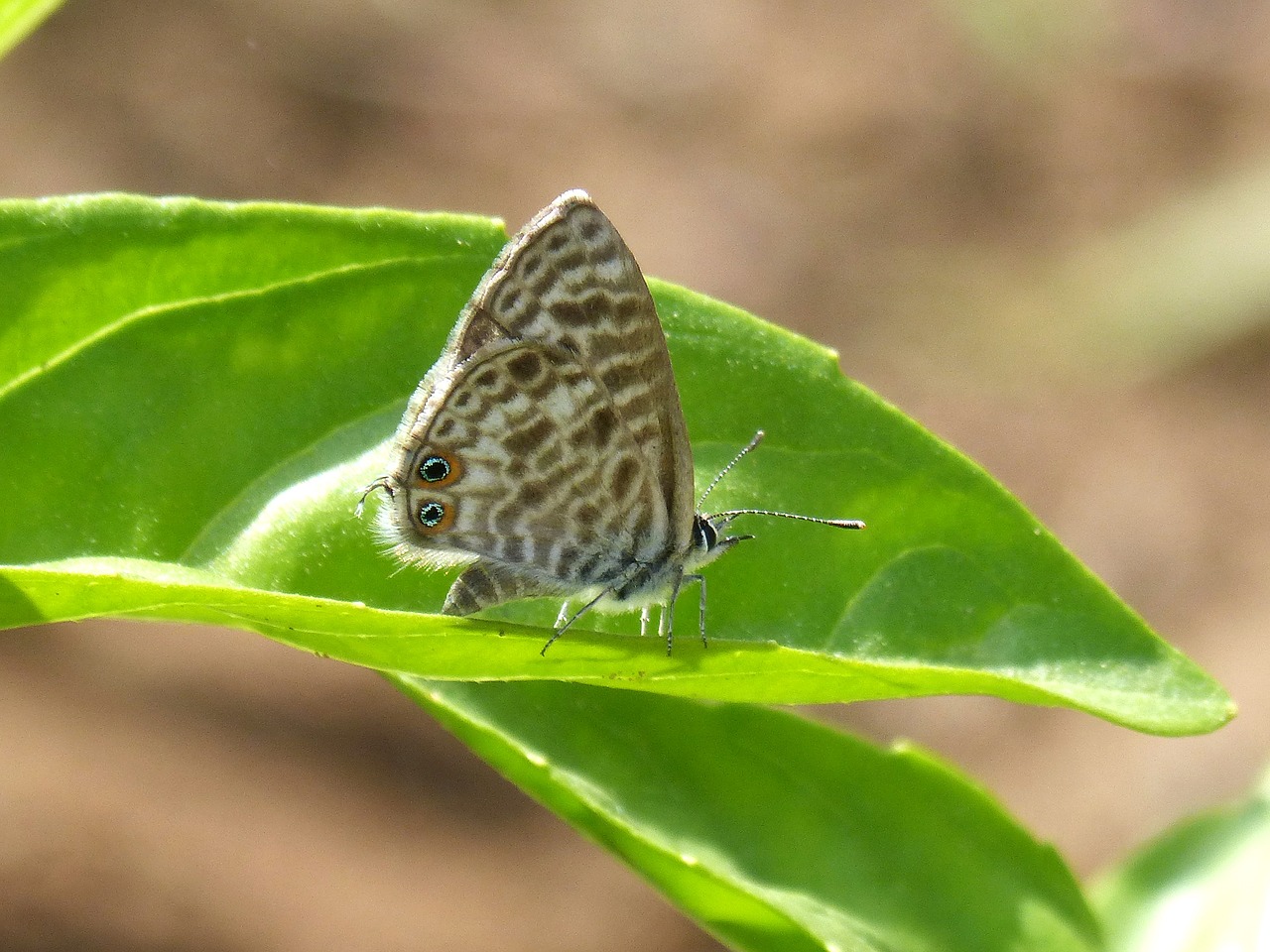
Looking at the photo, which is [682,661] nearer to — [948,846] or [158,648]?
[948,846]

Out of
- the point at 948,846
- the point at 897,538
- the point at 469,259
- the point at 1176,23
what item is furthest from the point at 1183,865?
the point at 1176,23

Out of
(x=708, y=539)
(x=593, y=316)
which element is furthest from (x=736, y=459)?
(x=593, y=316)

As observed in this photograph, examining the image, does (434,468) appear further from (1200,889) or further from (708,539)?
(1200,889)

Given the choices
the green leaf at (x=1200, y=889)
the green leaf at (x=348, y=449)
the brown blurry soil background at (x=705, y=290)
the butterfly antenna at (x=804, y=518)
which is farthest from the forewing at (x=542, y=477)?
the brown blurry soil background at (x=705, y=290)

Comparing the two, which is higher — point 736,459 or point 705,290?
point 705,290

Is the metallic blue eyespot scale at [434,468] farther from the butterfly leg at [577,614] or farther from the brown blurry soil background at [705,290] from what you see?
the brown blurry soil background at [705,290]

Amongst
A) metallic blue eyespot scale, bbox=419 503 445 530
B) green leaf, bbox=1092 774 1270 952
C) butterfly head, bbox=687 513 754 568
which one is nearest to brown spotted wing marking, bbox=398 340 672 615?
metallic blue eyespot scale, bbox=419 503 445 530

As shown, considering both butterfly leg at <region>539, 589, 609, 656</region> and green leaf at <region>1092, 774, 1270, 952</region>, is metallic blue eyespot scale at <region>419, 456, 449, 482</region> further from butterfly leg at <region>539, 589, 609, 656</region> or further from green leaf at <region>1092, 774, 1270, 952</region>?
green leaf at <region>1092, 774, 1270, 952</region>
